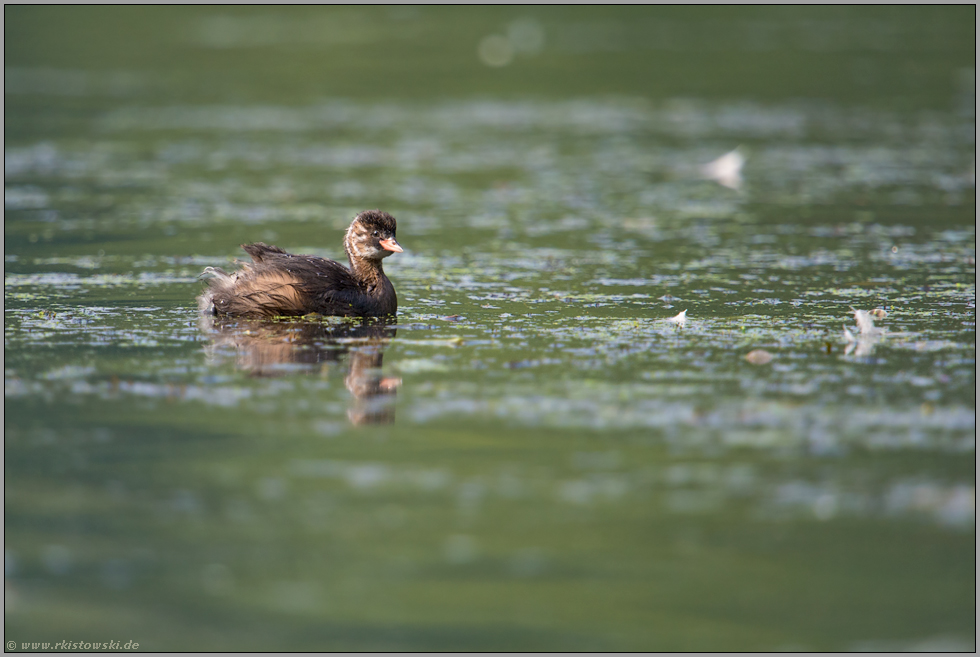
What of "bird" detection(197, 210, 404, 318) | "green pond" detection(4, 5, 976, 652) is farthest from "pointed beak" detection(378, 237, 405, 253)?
"green pond" detection(4, 5, 976, 652)

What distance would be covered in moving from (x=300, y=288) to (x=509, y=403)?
289 cm

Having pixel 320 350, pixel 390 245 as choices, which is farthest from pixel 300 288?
pixel 320 350

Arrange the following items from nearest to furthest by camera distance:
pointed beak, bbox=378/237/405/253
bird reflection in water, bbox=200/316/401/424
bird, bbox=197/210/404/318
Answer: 1. bird reflection in water, bbox=200/316/401/424
2. bird, bbox=197/210/404/318
3. pointed beak, bbox=378/237/405/253

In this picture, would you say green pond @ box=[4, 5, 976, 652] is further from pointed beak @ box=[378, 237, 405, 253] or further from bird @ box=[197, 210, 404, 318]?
pointed beak @ box=[378, 237, 405, 253]

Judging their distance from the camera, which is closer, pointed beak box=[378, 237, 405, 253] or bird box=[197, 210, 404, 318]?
bird box=[197, 210, 404, 318]

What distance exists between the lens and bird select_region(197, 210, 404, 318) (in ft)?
31.0

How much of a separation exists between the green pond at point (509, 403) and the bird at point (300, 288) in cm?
24

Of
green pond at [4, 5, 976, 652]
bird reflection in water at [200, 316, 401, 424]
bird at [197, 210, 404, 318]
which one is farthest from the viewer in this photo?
bird at [197, 210, 404, 318]

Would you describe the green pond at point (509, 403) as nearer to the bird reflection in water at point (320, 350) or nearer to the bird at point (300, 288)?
the bird reflection in water at point (320, 350)

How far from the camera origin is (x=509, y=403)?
707 centimetres

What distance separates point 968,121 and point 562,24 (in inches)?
578

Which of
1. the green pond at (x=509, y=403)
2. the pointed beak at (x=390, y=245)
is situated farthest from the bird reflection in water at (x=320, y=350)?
the pointed beak at (x=390, y=245)

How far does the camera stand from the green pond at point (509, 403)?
5.05m

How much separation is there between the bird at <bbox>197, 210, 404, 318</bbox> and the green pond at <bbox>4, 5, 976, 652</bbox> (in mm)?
244
